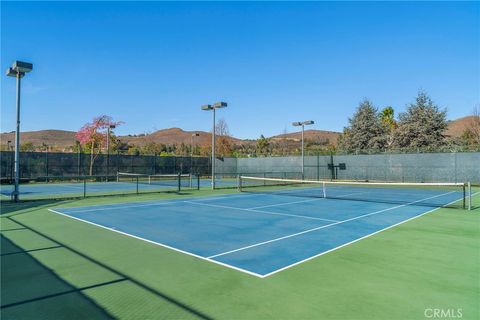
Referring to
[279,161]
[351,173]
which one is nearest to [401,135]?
[351,173]

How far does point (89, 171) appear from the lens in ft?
98.0

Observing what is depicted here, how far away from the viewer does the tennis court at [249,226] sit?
6090mm

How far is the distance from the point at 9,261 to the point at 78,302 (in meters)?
2.40

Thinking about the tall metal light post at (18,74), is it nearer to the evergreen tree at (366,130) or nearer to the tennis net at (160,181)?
the tennis net at (160,181)

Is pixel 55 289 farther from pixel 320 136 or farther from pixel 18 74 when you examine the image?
pixel 320 136

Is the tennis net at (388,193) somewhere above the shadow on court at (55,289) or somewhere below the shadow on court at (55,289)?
below

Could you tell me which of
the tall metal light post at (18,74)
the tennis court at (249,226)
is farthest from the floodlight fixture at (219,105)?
the tall metal light post at (18,74)

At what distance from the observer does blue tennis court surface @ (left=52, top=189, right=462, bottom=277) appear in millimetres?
6094

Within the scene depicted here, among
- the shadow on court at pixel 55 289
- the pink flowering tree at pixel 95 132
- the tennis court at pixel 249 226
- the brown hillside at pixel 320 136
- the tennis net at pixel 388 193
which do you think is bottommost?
the tennis net at pixel 388 193

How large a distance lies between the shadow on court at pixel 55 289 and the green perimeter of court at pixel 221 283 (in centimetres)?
1

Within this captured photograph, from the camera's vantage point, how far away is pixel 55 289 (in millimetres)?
4332

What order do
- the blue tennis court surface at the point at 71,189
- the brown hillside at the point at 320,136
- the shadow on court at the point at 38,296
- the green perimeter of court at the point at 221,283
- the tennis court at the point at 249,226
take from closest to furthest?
the shadow on court at the point at 38,296 → the green perimeter of court at the point at 221,283 → the tennis court at the point at 249,226 → the blue tennis court surface at the point at 71,189 → the brown hillside at the point at 320,136

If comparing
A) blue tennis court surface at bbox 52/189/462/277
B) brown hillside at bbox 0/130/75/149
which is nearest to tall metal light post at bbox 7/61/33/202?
blue tennis court surface at bbox 52/189/462/277

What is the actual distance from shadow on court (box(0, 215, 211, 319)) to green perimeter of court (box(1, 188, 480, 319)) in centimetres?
1
